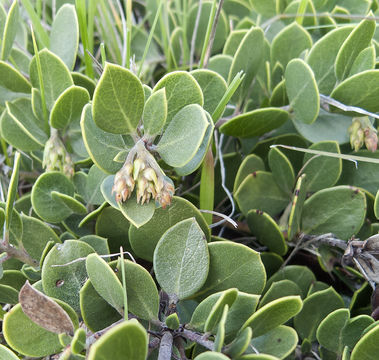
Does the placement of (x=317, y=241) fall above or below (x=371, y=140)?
below

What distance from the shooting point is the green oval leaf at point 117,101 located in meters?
0.85

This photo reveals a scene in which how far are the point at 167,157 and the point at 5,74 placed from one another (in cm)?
59

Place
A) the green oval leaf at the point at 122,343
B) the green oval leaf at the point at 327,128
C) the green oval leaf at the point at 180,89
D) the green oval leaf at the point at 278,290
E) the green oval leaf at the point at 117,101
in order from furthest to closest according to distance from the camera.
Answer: the green oval leaf at the point at 327,128
the green oval leaf at the point at 278,290
the green oval leaf at the point at 180,89
the green oval leaf at the point at 117,101
the green oval leaf at the point at 122,343

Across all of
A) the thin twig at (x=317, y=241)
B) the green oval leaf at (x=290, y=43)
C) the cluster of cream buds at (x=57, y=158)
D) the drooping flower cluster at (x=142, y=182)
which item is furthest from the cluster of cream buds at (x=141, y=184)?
the green oval leaf at (x=290, y=43)

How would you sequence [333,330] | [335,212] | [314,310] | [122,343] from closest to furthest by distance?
[122,343] < [333,330] < [314,310] < [335,212]

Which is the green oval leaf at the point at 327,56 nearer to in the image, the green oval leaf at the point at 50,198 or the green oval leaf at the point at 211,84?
the green oval leaf at the point at 211,84

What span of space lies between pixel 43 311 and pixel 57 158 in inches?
19.5

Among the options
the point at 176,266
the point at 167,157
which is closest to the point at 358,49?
the point at 167,157

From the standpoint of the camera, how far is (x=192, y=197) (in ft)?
4.29

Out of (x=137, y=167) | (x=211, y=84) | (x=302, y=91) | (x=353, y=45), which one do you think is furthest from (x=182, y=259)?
(x=353, y=45)

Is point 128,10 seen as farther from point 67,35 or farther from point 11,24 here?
point 11,24

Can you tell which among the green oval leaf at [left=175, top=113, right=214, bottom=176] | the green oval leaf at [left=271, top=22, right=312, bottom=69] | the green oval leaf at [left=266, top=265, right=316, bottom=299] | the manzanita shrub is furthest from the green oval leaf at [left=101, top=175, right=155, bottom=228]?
the green oval leaf at [left=271, top=22, right=312, bottom=69]

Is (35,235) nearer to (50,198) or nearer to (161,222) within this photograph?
(50,198)

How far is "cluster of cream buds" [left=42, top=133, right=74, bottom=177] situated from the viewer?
1.23 metres
